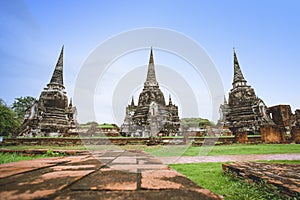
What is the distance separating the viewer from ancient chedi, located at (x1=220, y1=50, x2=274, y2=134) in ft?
63.6

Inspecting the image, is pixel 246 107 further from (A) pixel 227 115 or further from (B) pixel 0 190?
(B) pixel 0 190

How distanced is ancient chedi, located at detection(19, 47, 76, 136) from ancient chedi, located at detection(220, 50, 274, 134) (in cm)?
1778

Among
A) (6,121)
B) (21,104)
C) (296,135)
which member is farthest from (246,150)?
(21,104)

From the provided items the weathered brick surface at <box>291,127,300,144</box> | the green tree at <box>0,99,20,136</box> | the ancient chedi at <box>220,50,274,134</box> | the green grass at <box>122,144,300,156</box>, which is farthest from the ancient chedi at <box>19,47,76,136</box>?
the weathered brick surface at <box>291,127,300,144</box>

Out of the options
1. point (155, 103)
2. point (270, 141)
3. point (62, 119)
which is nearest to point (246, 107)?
point (270, 141)

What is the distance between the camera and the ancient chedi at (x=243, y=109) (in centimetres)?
1940

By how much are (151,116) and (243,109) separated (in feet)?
35.1

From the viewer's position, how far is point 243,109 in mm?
21359

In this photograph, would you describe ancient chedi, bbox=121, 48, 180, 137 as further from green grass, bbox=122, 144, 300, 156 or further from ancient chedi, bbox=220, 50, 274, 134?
green grass, bbox=122, 144, 300, 156

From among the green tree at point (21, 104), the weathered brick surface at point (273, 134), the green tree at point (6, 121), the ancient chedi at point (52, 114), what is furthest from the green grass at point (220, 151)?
the green tree at point (21, 104)

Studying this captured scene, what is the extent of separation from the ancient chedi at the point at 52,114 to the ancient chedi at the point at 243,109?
17.8 m

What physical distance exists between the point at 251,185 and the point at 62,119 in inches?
784

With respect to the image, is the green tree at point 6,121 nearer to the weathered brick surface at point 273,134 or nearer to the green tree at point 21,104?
the green tree at point 21,104

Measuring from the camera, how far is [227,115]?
22.8 meters
